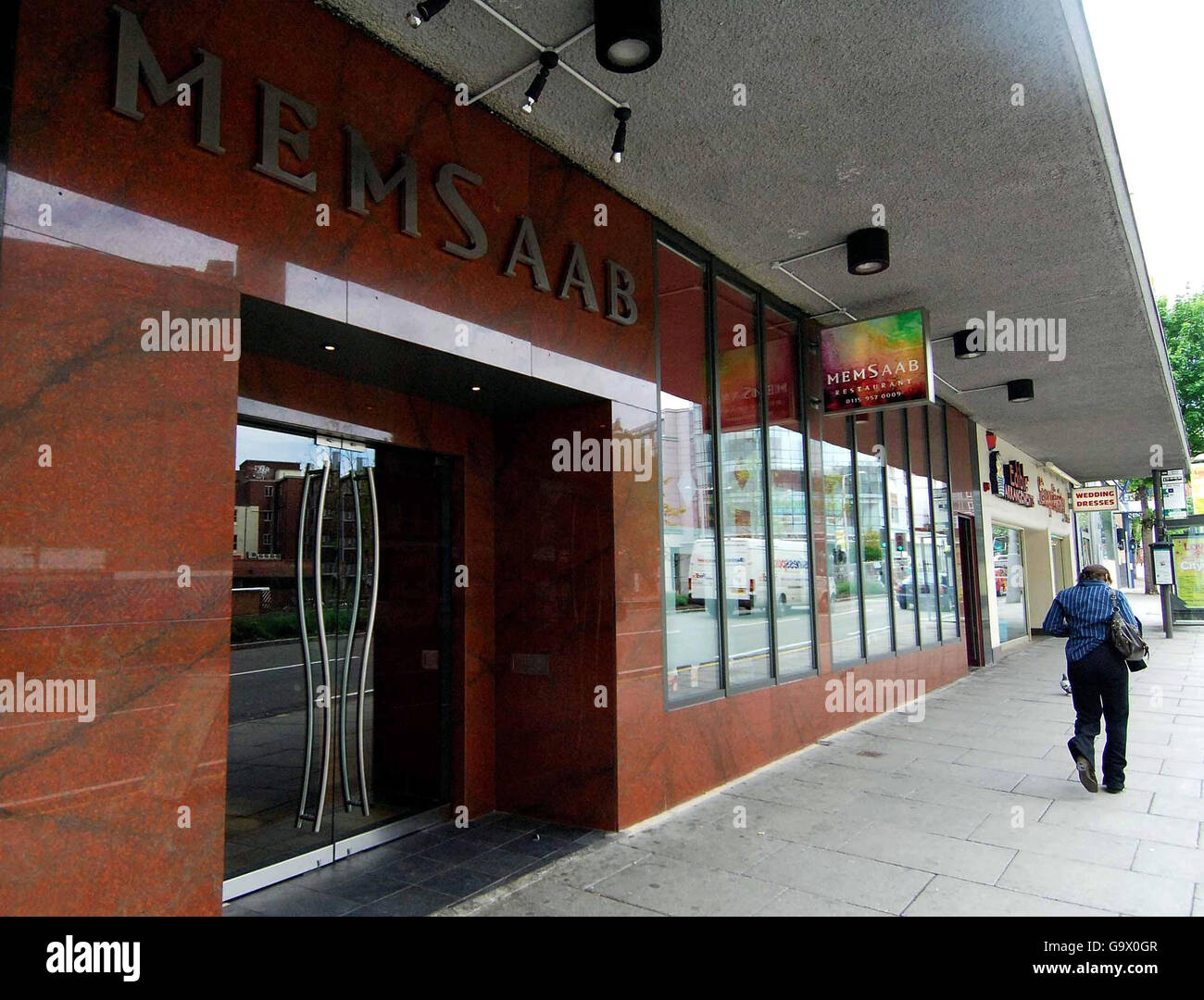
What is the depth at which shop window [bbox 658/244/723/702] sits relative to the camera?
6059 millimetres

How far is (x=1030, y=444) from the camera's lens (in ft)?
56.1

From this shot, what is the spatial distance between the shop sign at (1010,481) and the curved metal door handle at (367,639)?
1333 centimetres

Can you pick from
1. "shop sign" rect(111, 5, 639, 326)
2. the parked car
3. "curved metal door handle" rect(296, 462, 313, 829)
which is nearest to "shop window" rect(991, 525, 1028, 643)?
the parked car

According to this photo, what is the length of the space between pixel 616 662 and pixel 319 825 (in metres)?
2.09

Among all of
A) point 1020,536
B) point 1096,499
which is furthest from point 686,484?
point 1096,499

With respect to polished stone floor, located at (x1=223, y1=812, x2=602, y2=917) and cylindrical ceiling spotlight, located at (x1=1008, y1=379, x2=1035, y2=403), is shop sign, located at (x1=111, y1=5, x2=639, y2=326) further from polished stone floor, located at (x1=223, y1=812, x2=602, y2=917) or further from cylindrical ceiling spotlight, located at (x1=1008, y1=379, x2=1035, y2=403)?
cylindrical ceiling spotlight, located at (x1=1008, y1=379, x2=1035, y2=403)

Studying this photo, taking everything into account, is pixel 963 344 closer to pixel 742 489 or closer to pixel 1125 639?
pixel 742 489

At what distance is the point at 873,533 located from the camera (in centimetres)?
1005

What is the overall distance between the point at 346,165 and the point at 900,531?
921cm

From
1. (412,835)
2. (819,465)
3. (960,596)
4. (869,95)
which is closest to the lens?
(869,95)

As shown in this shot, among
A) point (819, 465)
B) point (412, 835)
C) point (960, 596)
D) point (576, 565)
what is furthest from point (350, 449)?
point (960, 596)

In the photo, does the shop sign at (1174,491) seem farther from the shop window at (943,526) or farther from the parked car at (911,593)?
the parked car at (911,593)

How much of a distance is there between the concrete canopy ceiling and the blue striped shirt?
2958 mm
